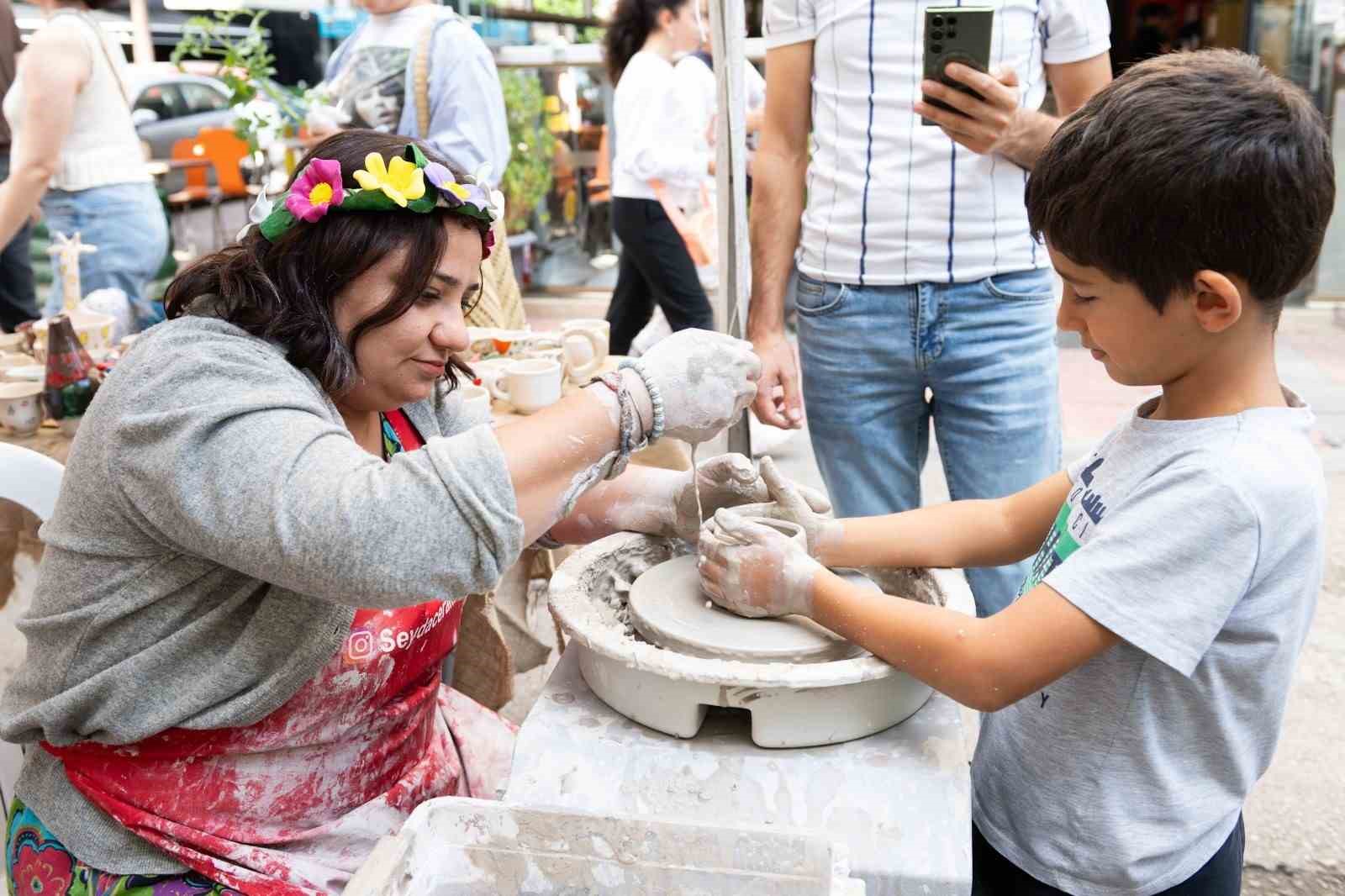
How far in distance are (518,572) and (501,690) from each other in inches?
10.4

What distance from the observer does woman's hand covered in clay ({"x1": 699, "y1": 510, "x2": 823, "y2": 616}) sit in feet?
4.29

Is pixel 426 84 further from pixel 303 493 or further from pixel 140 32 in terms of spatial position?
pixel 140 32

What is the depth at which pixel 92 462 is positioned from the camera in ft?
4.01

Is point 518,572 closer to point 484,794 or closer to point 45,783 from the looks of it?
point 484,794

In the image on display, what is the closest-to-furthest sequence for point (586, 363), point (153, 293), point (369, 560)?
point (369, 560) < point (586, 363) < point (153, 293)

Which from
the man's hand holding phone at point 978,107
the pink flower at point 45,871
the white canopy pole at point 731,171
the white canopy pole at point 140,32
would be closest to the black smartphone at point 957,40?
the man's hand holding phone at point 978,107

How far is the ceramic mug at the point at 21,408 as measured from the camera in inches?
91.4

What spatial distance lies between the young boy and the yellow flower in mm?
516

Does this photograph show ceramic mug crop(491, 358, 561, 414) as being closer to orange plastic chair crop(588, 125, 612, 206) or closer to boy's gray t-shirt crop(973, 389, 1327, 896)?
boy's gray t-shirt crop(973, 389, 1327, 896)

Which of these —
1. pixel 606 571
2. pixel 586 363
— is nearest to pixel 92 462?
pixel 606 571

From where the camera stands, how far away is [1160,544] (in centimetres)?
111

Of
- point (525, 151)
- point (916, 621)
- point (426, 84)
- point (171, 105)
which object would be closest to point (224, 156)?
point (171, 105)

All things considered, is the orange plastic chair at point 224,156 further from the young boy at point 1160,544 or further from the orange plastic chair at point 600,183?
the young boy at point 1160,544

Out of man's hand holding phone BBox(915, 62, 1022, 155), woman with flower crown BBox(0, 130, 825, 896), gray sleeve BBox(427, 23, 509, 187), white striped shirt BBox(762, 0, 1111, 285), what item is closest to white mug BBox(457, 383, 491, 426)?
woman with flower crown BBox(0, 130, 825, 896)
